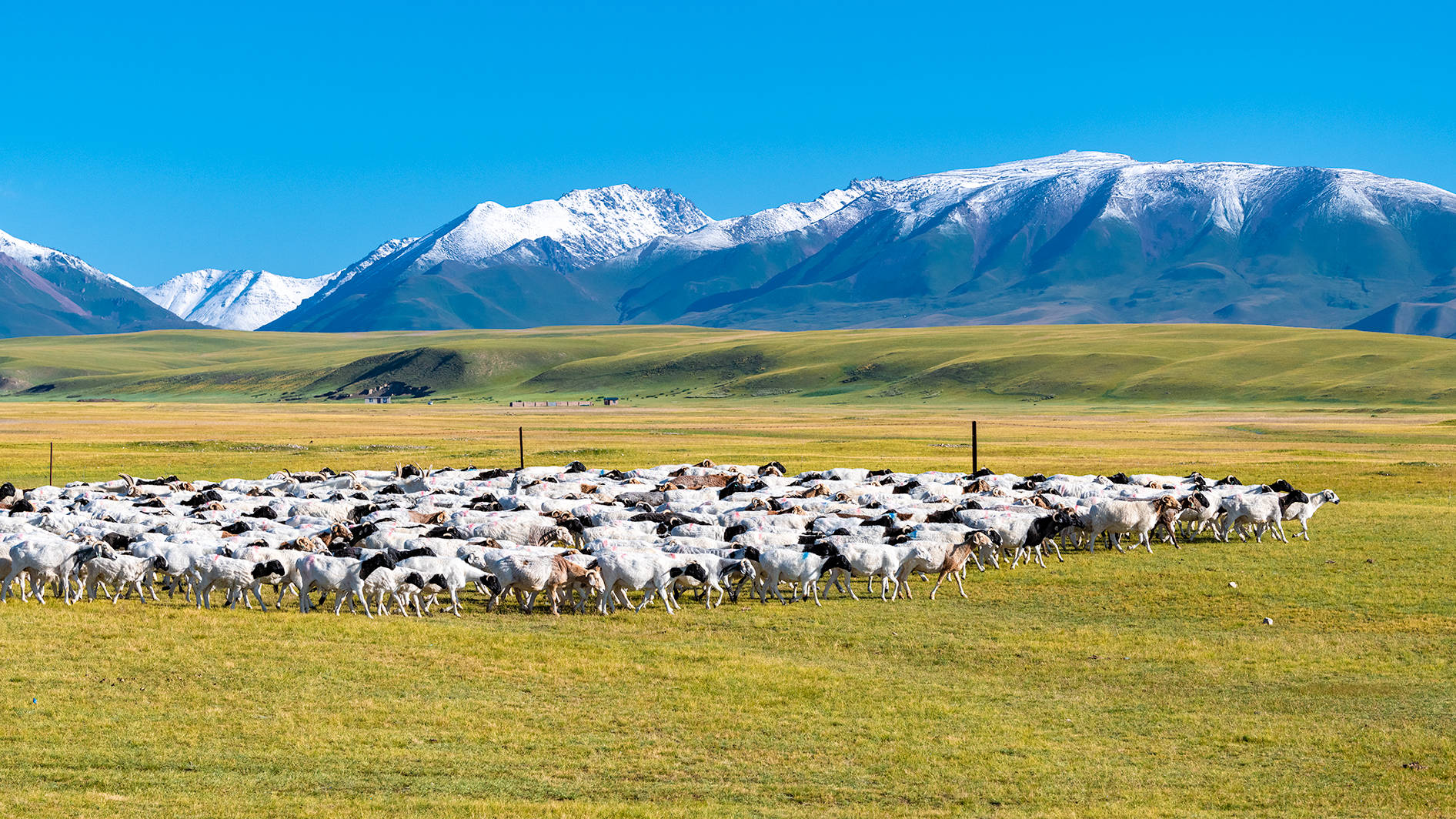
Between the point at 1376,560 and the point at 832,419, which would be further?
the point at 832,419

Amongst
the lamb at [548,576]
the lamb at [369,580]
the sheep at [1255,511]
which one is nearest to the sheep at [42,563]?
the lamb at [369,580]

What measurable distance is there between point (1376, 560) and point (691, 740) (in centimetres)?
1656

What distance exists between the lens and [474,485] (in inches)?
1308

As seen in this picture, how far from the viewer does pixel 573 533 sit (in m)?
24.5

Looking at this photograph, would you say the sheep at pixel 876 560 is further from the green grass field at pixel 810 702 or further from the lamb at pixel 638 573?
the lamb at pixel 638 573

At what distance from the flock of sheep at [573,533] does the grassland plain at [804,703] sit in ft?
2.67

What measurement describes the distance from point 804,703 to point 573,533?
36.9ft

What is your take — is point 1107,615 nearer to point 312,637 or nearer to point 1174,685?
point 1174,685

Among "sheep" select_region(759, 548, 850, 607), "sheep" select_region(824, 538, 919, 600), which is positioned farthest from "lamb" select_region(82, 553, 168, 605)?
"sheep" select_region(824, 538, 919, 600)

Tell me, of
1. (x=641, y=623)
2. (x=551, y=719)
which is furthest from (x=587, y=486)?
(x=551, y=719)

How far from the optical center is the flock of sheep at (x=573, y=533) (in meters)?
19.6

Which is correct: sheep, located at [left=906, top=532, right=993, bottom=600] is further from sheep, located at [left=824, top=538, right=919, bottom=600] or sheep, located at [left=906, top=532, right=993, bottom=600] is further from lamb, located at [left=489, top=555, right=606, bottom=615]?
lamb, located at [left=489, top=555, right=606, bottom=615]

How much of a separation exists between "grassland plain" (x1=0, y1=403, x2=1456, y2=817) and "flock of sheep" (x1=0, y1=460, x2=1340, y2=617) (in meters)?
0.81

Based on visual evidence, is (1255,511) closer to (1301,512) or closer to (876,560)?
(1301,512)
